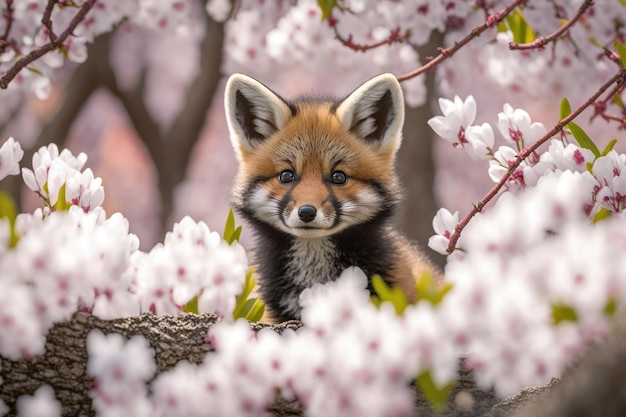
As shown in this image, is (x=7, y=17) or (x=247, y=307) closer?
(x=247, y=307)

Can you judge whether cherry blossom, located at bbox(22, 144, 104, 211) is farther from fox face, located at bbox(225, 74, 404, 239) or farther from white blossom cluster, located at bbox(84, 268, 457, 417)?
white blossom cluster, located at bbox(84, 268, 457, 417)

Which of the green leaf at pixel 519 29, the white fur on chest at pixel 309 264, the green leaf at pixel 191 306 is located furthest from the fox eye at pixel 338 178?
the green leaf at pixel 519 29

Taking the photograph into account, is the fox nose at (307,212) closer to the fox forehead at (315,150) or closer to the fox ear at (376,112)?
the fox forehead at (315,150)

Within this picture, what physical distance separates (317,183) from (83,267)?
5.37 feet

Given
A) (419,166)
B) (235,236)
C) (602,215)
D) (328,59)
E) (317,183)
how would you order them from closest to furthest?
(602,215)
(235,236)
(317,183)
(328,59)
(419,166)

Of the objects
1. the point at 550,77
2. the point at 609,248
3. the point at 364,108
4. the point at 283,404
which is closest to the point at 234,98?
the point at 364,108

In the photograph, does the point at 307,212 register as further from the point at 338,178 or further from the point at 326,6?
the point at 326,6

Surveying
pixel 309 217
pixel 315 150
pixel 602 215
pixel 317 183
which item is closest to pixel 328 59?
pixel 315 150

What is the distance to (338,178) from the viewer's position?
393cm

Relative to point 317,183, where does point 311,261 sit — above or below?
below

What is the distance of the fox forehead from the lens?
3922mm

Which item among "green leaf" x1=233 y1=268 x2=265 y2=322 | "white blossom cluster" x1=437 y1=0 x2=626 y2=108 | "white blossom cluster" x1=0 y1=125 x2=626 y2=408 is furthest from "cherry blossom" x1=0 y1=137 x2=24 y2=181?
"white blossom cluster" x1=437 y1=0 x2=626 y2=108

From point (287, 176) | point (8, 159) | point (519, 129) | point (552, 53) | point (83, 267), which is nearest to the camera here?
point (83, 267)

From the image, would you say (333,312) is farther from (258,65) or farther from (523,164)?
(258,65)
